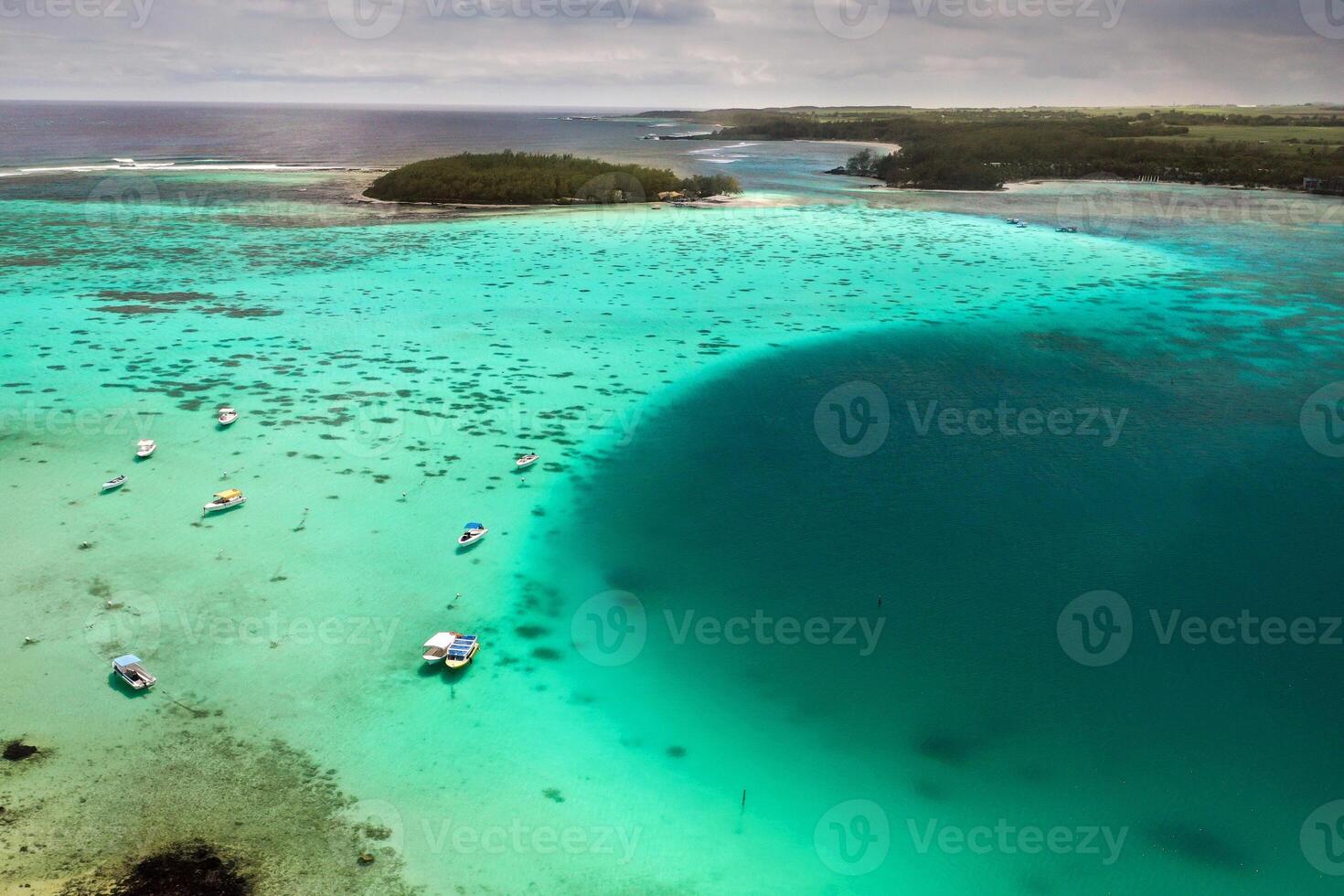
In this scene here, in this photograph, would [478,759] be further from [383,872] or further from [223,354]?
[223,354]

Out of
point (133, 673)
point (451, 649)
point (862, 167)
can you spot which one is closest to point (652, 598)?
point (451, 649)

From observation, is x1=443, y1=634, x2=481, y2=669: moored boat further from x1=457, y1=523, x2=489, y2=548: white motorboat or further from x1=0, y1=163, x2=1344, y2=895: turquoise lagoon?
x1=457, y1=523, x2=489, y2=548: white motorboat

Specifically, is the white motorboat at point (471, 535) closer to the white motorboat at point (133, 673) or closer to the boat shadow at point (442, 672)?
the boat shadow at point (442, 672)

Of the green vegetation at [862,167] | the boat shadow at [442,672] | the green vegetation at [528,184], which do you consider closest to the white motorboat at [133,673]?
the boat shadow at [442,672]

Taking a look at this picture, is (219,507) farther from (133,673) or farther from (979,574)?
(979,574)

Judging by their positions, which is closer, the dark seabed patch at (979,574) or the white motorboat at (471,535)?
the dark seabed patch at (979,574)

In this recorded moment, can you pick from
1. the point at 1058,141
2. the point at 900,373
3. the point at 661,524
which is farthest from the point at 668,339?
the point at 1058,141
